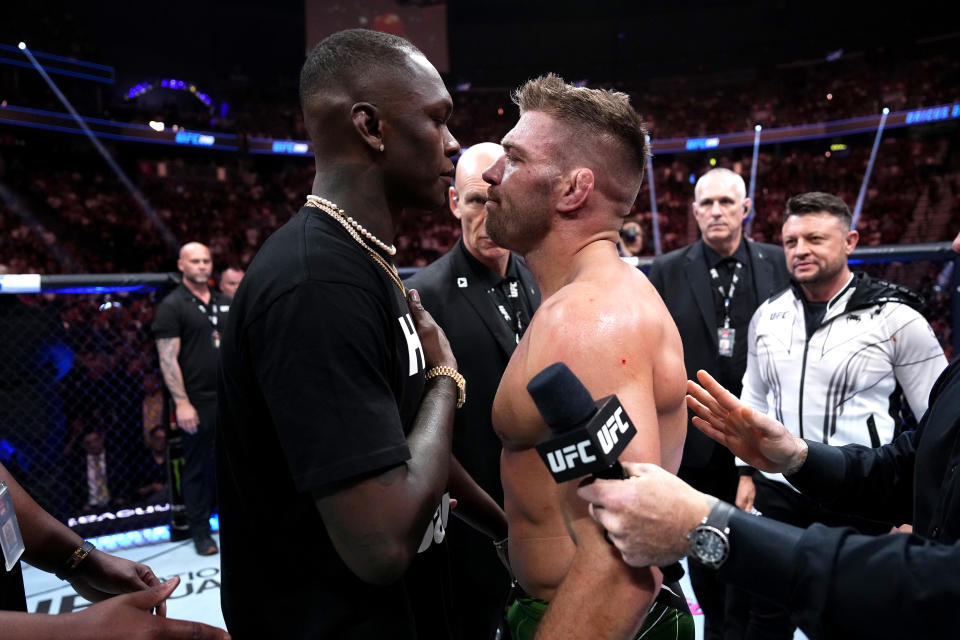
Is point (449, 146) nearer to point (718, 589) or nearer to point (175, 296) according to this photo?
point (718, 589)

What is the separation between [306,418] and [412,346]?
1.02 feet

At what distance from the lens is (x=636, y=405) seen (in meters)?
1.24

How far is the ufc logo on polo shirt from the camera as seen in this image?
130 cm

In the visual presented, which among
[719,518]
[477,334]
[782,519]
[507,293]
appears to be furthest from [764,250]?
[719,518]

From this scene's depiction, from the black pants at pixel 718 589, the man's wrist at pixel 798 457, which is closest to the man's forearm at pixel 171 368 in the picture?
the black pants at pixel 718 589

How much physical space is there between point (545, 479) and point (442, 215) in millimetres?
18136

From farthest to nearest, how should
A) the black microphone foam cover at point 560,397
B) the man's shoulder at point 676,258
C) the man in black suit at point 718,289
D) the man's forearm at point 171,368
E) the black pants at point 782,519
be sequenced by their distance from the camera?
the man's forearm at point 171,368
the man's shoulder at point 676,258
the man in black suit at point 718,289
the black pants at point 782,519
the black microphone foam cover at point 560,397

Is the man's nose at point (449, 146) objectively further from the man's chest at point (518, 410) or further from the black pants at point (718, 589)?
the black pants at point (718, 589)

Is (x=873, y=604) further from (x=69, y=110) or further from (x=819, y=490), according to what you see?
(x=69, y=110)

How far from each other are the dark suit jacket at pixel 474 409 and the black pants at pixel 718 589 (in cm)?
74

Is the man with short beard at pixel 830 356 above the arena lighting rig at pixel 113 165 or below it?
below

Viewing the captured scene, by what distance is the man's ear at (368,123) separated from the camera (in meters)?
1.31

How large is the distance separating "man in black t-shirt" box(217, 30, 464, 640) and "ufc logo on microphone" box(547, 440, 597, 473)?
256 mm

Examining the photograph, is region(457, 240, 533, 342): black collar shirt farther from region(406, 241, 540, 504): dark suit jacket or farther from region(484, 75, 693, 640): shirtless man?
region(484, 75, 693, 640): shirtless man
